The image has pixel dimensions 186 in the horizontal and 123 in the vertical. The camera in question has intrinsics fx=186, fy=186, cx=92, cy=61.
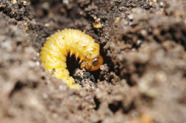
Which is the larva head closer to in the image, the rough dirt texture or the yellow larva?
the yellow larva

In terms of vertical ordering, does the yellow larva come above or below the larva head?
above

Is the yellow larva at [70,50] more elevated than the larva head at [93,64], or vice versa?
the yellow larva at [70,50]

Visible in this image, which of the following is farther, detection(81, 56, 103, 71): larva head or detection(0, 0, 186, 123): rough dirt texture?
detection(81, 56, 103, 71): larva head

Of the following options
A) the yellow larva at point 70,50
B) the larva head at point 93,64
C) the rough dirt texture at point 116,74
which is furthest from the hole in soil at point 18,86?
the larva head at point 93,64

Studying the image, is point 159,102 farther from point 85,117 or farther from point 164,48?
point 85,117

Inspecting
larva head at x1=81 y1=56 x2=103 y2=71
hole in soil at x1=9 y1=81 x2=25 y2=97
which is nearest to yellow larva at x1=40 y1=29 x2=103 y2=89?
larva head at x1=81 y1=56 x2=103 y2=71

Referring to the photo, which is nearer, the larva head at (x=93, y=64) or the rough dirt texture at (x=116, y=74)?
the rough dirt texture at (x=116, y=74)

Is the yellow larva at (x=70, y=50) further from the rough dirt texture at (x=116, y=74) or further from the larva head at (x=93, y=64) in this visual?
the rough dirt texture at (x=116, y=74)

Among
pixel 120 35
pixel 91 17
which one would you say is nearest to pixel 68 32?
pixel 91 17
